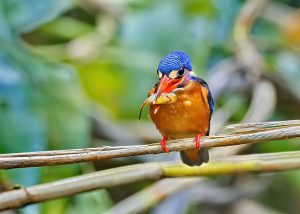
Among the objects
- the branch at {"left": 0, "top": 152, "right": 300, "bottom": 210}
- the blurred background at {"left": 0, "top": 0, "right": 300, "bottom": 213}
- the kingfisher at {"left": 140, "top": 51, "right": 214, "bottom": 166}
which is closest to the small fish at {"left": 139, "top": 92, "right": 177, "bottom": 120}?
the kingfisher at {"left": 140, "top": 51, "right": 214, "bottom": 166}

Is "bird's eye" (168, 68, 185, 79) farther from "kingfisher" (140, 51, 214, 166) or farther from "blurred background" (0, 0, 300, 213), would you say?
"blurred background" (0, 0, 300, 213)

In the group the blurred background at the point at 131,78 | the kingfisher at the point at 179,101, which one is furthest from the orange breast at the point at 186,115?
the blurred background at the point at 131,78

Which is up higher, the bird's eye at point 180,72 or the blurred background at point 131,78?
the blurred background at point 131,78

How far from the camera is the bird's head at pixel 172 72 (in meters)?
0.57

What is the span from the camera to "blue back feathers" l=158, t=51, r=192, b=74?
0.58 m

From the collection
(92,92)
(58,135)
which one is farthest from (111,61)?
(58,135)

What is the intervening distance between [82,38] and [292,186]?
0.63 m

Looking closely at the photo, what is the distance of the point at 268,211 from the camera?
1784 mm

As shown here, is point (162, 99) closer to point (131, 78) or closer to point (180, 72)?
Answer: point (180, 72)

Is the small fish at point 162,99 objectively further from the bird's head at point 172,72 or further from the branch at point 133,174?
the branch at point 133,174

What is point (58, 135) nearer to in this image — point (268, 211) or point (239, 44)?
point (239, 44)

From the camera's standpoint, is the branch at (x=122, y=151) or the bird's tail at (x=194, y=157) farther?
the bird's tail at (x=194, y=157)

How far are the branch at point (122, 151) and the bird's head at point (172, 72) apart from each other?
5cm

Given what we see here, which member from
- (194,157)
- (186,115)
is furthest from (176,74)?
(194,157)
